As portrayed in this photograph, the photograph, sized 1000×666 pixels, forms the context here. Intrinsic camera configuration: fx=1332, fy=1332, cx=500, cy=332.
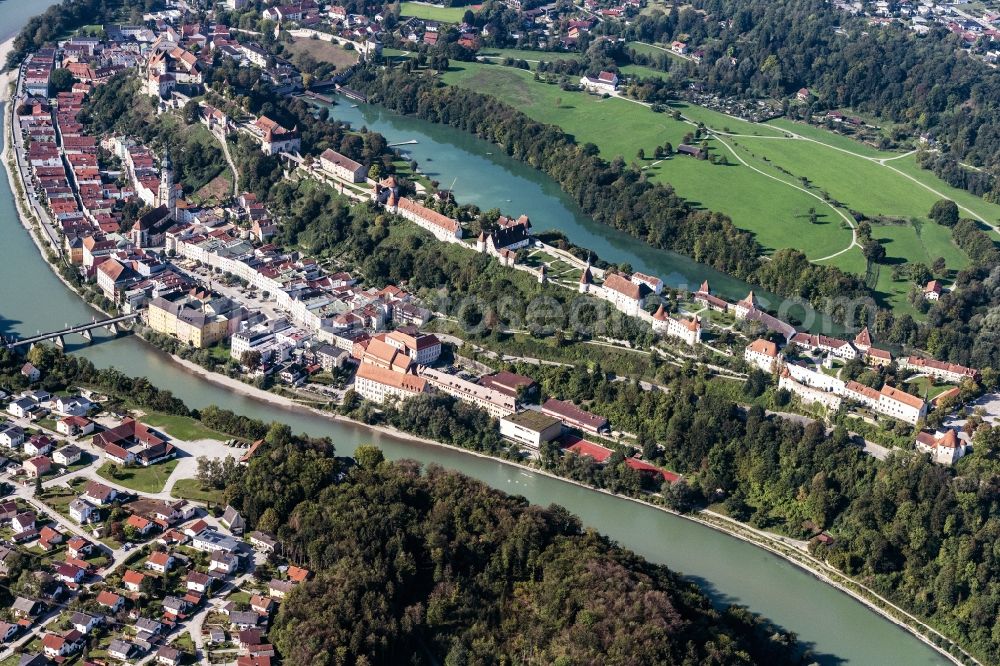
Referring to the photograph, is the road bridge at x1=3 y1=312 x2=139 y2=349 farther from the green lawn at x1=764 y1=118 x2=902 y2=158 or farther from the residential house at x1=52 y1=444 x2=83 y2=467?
the green lawn at x1=764 y1=118 x2=902 y2=158

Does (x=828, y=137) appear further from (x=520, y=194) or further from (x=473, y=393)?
(x=473, y=393)

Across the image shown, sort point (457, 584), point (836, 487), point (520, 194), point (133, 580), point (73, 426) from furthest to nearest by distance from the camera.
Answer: point (520, 194) → point (836, 487) → point (73, 426) → point (457, 584) → point (133, 580)

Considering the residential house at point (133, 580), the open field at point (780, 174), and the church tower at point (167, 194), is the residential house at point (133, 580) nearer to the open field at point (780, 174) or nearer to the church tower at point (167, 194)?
the church tower at point (167, 194)

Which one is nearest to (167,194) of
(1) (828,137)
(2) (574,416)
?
(2) (574,416)

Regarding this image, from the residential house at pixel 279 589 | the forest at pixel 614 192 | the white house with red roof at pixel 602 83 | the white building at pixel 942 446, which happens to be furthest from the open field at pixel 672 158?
the residential house at pixel 279 589

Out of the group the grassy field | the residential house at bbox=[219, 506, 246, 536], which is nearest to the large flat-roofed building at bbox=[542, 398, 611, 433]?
the residential house at bbox=[219, 506, 246, 536]
